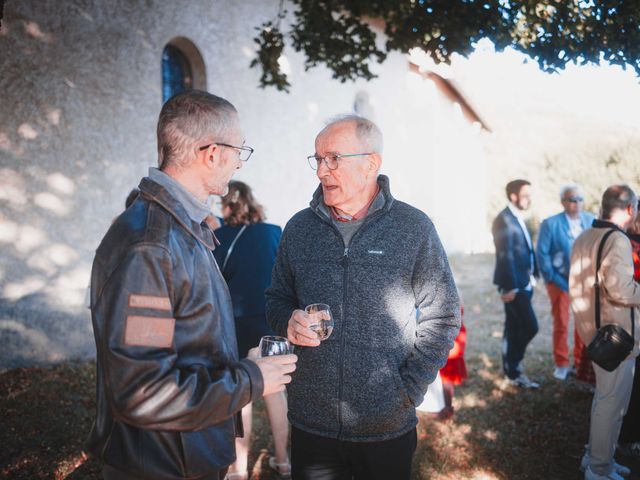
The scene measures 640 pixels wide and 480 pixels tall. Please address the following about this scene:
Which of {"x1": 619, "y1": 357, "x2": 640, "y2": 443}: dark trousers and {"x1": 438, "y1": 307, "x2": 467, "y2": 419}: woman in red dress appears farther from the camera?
{"x1": 438, "y1": 307, "x2": 467, "y2": 419}: woman in red dress

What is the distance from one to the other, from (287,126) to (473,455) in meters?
7.22

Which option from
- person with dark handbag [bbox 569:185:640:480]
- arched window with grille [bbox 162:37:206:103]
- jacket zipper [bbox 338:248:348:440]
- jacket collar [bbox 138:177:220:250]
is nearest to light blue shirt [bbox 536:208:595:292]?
person with dark handbag [bbox 569:185:640:480]

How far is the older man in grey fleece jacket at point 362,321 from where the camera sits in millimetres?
2340

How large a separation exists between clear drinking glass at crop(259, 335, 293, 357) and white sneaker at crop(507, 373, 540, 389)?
5.30m

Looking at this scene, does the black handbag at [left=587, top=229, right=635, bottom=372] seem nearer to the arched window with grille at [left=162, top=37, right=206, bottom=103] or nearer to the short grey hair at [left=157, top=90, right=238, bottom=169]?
the short grey hair at [left=157, top=90, right=238, bottom=169]

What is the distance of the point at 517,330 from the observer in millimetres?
6301

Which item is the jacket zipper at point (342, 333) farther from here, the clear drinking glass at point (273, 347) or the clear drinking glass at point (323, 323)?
the clear drinking glass at point (273, 347)

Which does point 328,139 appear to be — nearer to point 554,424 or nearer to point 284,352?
point 284,352

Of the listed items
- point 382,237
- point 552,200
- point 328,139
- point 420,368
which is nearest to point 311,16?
point 328,139

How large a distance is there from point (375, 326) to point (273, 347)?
0.61 m

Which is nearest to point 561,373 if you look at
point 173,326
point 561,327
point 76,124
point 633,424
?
point 561,327

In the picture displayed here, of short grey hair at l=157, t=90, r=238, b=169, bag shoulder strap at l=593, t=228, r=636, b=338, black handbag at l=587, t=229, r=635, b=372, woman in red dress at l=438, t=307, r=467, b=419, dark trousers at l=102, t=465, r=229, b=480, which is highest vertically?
short grey hair at l=157, t=90, r=238, b=169

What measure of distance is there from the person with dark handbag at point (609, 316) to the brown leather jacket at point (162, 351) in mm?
3135

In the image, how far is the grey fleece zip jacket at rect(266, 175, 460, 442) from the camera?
234cm
